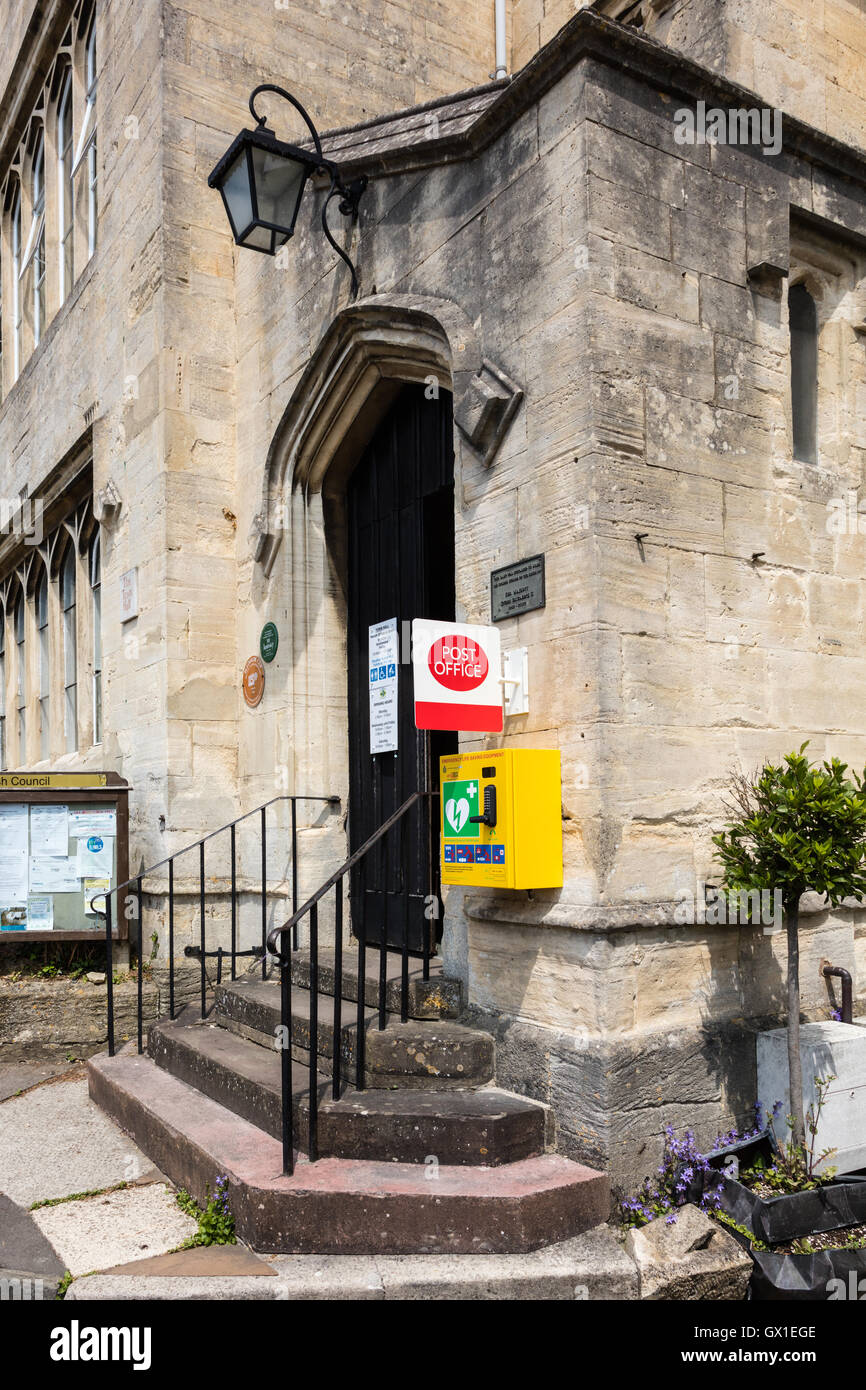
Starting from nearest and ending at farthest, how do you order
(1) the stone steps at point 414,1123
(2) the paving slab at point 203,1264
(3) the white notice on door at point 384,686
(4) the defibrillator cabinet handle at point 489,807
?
1. (2) the paving slab at point 203,1264
2. (1) the stone steps at point 414,1123
3. (4) the defibrillator cabinet handle at point 489,807
4. (3) the white notice on door at point 384,686

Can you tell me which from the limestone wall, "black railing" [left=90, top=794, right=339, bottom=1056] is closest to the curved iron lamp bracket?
the limestone wall

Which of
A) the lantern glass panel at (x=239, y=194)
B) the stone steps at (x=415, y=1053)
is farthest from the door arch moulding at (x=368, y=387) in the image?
the stone steps at (x=415, y=1053)

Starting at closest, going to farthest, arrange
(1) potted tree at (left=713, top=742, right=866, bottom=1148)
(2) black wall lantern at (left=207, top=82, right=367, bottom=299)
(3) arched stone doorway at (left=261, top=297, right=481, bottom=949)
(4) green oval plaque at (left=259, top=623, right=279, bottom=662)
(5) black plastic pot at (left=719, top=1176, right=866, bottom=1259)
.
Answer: (5) black plastic pot at (left=719, top=1176, right=866, bottom=1259)
(1) potted tree at (left=713, top=742, right=866, bottom=1148)
(2) black wall lantern at (left=207, top=82, right=367, bottom=299)
(3) arched stone doorway at (left=261, top=297, right=481, bottom=949)
(4) green oval plaque at (left=259, top=623, right=279, bottom=662)

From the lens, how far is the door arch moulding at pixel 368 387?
463 centimetres

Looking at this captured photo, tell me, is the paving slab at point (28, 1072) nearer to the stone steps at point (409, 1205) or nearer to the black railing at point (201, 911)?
the black railing at point (201, 911)

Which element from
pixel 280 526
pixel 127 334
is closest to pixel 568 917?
pixel 280 526

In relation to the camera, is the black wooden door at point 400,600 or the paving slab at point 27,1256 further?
the black wooden door at point 400,600

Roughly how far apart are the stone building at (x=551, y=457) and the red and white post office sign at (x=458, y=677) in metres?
0.17

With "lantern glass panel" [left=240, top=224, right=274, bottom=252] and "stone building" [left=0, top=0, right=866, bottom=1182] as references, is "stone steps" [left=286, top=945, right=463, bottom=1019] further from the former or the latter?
"lantern glass panel" [left=240, top=224, right=274, bottom=252]

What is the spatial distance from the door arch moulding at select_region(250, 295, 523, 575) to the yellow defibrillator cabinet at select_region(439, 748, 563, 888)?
4.40ft

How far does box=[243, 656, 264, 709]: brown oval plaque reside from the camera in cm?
676

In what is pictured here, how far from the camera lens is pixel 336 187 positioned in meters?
5.56

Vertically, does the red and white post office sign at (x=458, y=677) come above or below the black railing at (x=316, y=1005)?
above

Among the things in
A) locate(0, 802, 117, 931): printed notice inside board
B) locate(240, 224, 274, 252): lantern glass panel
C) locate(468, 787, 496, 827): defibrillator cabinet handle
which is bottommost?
locate(0, 802, 117, 931): printed notice inside board
